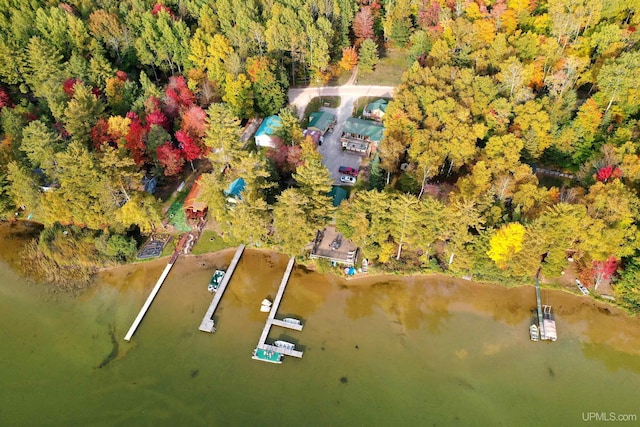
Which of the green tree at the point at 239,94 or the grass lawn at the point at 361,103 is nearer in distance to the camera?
the green tree at the point at 239,94

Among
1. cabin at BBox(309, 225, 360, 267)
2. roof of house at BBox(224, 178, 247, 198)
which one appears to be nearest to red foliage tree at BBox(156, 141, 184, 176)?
roof of house at BBox(224, 178, 247, 198)

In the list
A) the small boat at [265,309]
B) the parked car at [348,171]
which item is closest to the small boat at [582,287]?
the parked car at [348,171]

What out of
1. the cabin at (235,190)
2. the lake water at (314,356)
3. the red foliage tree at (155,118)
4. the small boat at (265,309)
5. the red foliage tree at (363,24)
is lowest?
the lake water at (314,356)

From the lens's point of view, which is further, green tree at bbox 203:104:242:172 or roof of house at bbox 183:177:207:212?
roof of house at bbox 183:177:207:212

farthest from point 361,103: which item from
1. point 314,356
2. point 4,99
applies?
point 4,99

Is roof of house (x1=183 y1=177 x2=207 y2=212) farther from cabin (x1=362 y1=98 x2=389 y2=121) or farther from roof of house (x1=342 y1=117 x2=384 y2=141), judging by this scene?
cabin (x1=362 y1=98 x2=389 y2=121)

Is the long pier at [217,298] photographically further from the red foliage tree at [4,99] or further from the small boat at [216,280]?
the red foliage tree at [4,99]

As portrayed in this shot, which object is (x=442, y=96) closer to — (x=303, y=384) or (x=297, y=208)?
(x=297, y=208)
